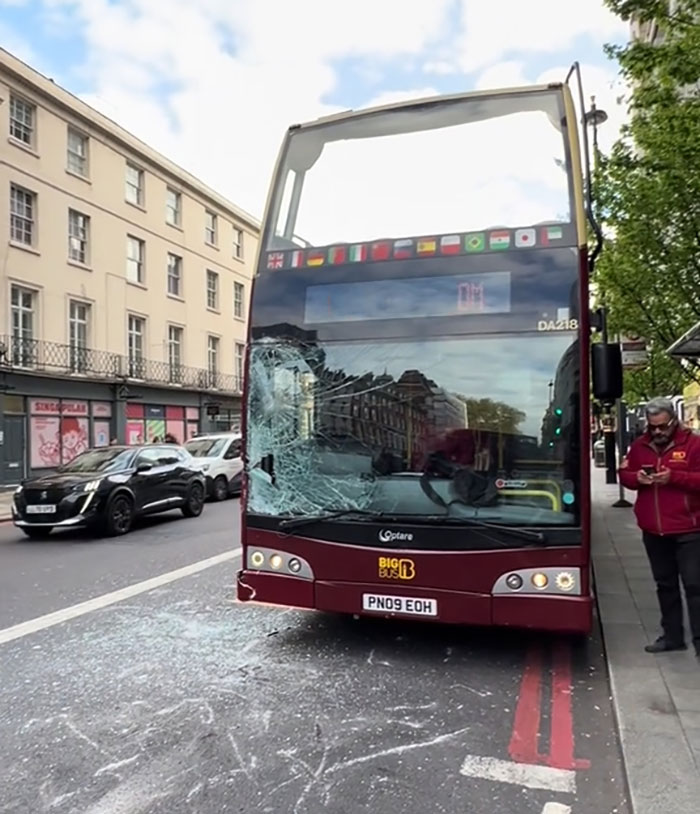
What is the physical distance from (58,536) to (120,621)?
6654mm

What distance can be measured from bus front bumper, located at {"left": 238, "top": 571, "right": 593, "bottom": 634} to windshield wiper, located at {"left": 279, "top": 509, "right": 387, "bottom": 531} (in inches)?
15.6

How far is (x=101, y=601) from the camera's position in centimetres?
731

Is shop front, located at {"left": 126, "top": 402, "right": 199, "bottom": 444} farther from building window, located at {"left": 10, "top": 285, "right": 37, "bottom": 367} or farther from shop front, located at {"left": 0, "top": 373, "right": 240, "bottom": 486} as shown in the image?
building window, located at {"left": 10, "top": 285, "right": 37, "bottom": 367}

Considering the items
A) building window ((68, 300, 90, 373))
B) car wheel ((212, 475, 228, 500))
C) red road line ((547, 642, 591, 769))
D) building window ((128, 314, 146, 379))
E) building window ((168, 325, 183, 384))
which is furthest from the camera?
building window ((168, 325, 183, 384))

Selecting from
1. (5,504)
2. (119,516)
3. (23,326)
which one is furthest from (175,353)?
(119,516)

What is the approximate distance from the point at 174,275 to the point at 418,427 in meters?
28.2

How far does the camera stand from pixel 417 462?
509cm

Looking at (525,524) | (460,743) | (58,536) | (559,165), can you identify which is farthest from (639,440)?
(58,536)

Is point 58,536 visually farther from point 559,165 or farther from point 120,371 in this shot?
point 120,371

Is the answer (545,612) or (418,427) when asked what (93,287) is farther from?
(545,612)

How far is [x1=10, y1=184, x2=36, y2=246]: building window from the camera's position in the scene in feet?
74.7

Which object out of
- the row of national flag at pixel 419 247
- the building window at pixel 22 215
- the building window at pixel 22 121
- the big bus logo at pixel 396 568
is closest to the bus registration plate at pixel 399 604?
the big bus logo at pixel 396 568

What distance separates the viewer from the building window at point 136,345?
27516 millimetres

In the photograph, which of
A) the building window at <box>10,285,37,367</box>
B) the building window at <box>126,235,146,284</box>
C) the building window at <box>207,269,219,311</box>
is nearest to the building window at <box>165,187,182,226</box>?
the building window at <box>126,235,146,284</box>
